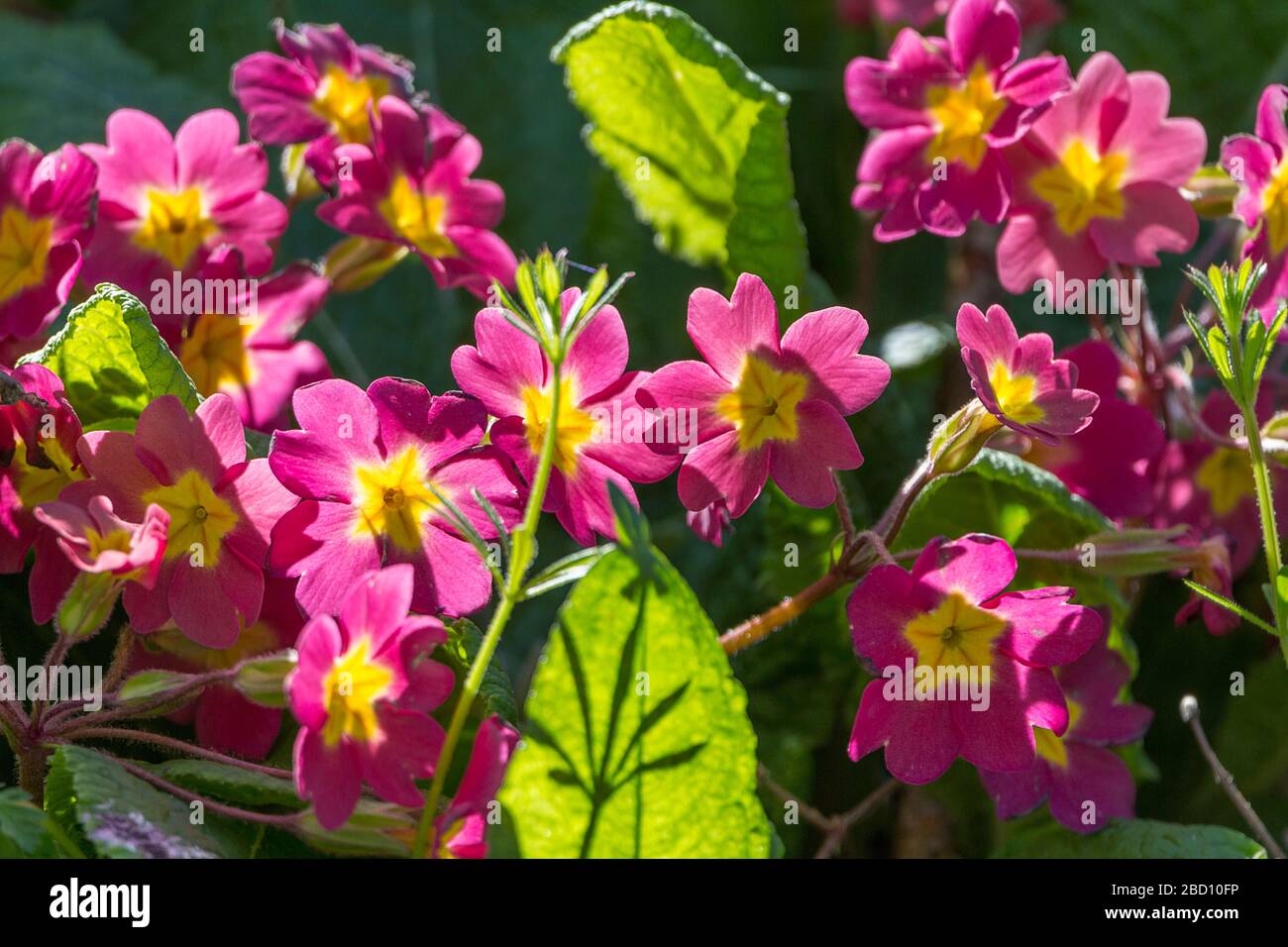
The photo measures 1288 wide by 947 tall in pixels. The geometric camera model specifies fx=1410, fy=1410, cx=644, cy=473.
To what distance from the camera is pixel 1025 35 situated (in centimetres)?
130

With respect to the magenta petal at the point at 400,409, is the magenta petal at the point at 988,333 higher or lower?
higher

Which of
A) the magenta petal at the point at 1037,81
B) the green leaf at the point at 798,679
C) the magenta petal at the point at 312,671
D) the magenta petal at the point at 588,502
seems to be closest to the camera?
the magenta petal at the point at 312,671

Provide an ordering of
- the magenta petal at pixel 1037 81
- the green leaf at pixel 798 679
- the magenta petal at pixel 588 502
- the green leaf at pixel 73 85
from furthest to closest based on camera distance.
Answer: the green leaf at pixel 73 85 < the green leaf at pixel 798 679 < the magenta petal at pixel 1037 81 < the magenta petal at pixel 588 502

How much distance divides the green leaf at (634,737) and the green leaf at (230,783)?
0.31 feet

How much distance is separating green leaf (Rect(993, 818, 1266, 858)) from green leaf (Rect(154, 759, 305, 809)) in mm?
419

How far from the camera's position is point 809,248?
1.36 metres

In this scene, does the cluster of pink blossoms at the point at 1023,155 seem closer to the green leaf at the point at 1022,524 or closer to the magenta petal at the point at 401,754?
the green leaf at the point at 1022,524

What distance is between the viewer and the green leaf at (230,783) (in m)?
0.60

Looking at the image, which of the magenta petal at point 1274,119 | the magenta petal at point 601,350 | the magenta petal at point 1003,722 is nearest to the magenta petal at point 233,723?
the magenta petal at point 601,350

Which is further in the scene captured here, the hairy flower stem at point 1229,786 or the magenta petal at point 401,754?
the hairy flower stem at point 1229,786

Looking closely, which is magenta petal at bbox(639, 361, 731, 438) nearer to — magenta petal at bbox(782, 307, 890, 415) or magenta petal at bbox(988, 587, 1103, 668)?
magenta petal at bbox(782, 307, 890, 415)

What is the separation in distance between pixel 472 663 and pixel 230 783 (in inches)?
4.6

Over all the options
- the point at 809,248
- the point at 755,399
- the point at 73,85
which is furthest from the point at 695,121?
the point at 73,85
